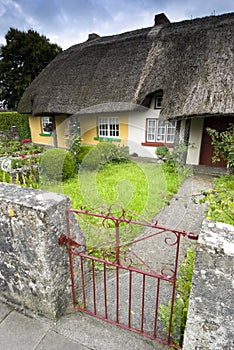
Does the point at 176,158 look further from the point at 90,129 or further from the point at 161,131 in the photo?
the point at 90,129

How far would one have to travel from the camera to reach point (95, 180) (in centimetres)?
596

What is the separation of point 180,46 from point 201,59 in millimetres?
1430

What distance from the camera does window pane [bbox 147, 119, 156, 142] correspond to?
344 inches

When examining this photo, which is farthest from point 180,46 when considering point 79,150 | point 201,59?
point 79,150

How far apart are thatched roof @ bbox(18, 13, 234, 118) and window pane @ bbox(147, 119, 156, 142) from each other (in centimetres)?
84

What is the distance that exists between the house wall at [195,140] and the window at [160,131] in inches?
39.7

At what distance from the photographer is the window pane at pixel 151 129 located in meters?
8.75

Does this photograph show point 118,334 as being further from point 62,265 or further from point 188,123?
point 188,123

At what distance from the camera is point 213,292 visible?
0.99 metres

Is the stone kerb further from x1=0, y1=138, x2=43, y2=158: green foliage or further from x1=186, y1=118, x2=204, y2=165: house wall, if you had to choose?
x1=186, y1=118, x2=204, y2=165: house wall

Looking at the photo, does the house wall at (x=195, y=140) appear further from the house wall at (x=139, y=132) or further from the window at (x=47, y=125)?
the window at (x=47, y=125)

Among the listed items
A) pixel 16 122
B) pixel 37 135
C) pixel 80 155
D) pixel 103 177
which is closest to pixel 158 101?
pixel 80 155

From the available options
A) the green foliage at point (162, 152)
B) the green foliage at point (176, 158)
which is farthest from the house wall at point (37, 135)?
the green foliage at point (176, 158)

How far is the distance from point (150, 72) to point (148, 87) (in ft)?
2.65
